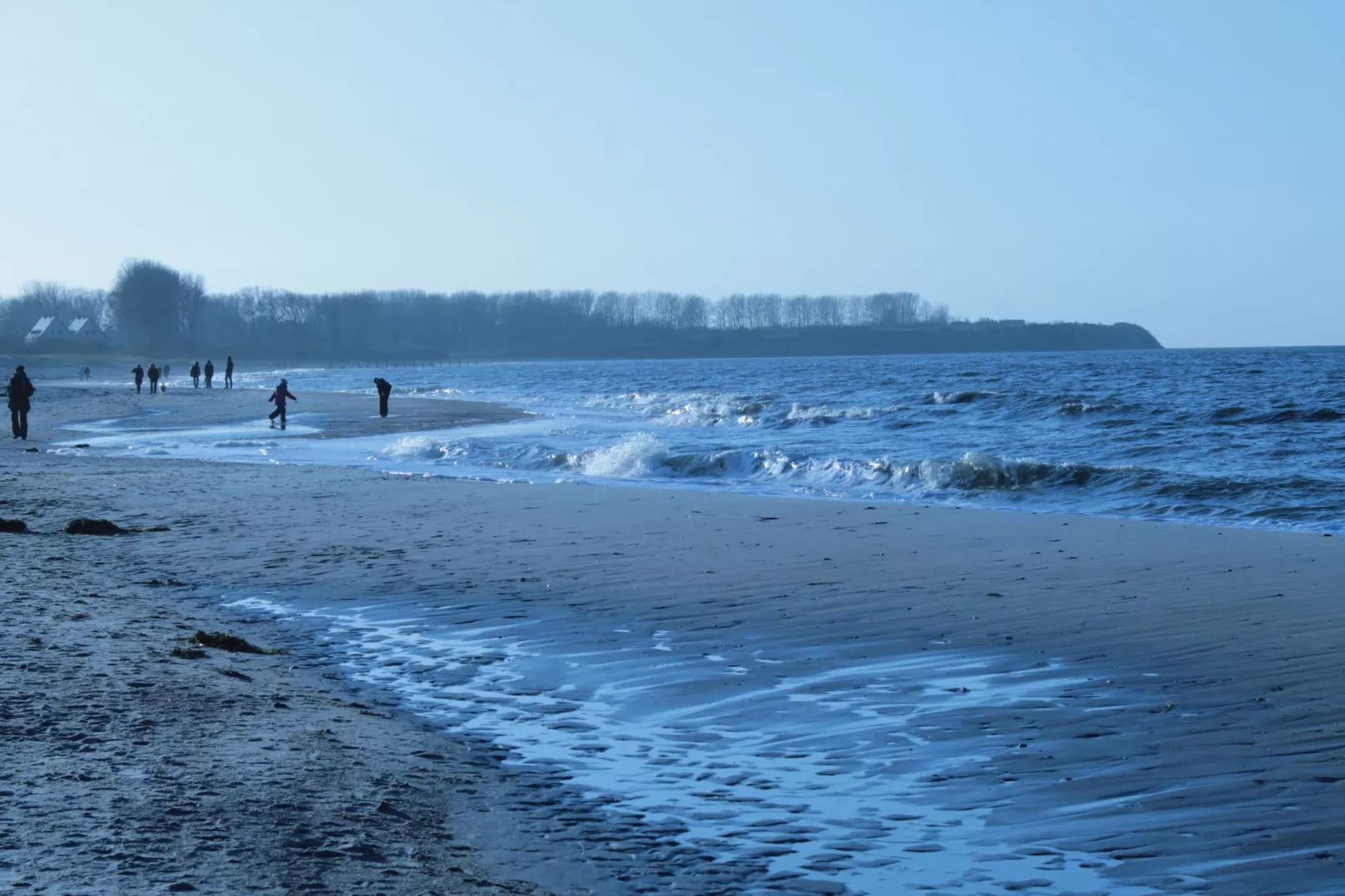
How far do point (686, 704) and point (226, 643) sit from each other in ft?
9.68

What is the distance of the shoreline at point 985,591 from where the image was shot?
5016mm

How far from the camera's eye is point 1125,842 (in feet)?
15.2

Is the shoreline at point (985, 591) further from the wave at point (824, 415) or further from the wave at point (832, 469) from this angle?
the wave at point (824, 415)

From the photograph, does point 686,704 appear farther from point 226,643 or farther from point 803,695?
point 226,643

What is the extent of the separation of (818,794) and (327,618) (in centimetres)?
485

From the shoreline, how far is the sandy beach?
3 centimetres

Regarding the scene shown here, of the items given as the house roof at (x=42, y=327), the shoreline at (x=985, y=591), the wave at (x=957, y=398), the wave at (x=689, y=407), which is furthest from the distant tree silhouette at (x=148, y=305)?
the shoreline at (x=985, y=591)

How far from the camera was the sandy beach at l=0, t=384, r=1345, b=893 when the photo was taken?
4324 millimetres

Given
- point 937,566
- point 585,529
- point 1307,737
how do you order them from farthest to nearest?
point 585,529 < point 937,566 < point 1307,737

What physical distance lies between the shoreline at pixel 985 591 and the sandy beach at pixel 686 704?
1.3 inches

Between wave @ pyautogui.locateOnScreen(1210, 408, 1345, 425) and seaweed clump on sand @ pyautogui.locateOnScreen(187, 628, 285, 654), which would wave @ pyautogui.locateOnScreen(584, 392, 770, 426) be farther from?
seaweed clump on sand @ pyautogui.locateOnScreen(187, 628, 285, 654)

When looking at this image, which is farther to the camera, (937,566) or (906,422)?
(906,422)

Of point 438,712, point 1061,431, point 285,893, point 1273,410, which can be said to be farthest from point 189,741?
point 1273,410

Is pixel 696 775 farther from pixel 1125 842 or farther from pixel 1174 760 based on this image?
pixel 1174 760
